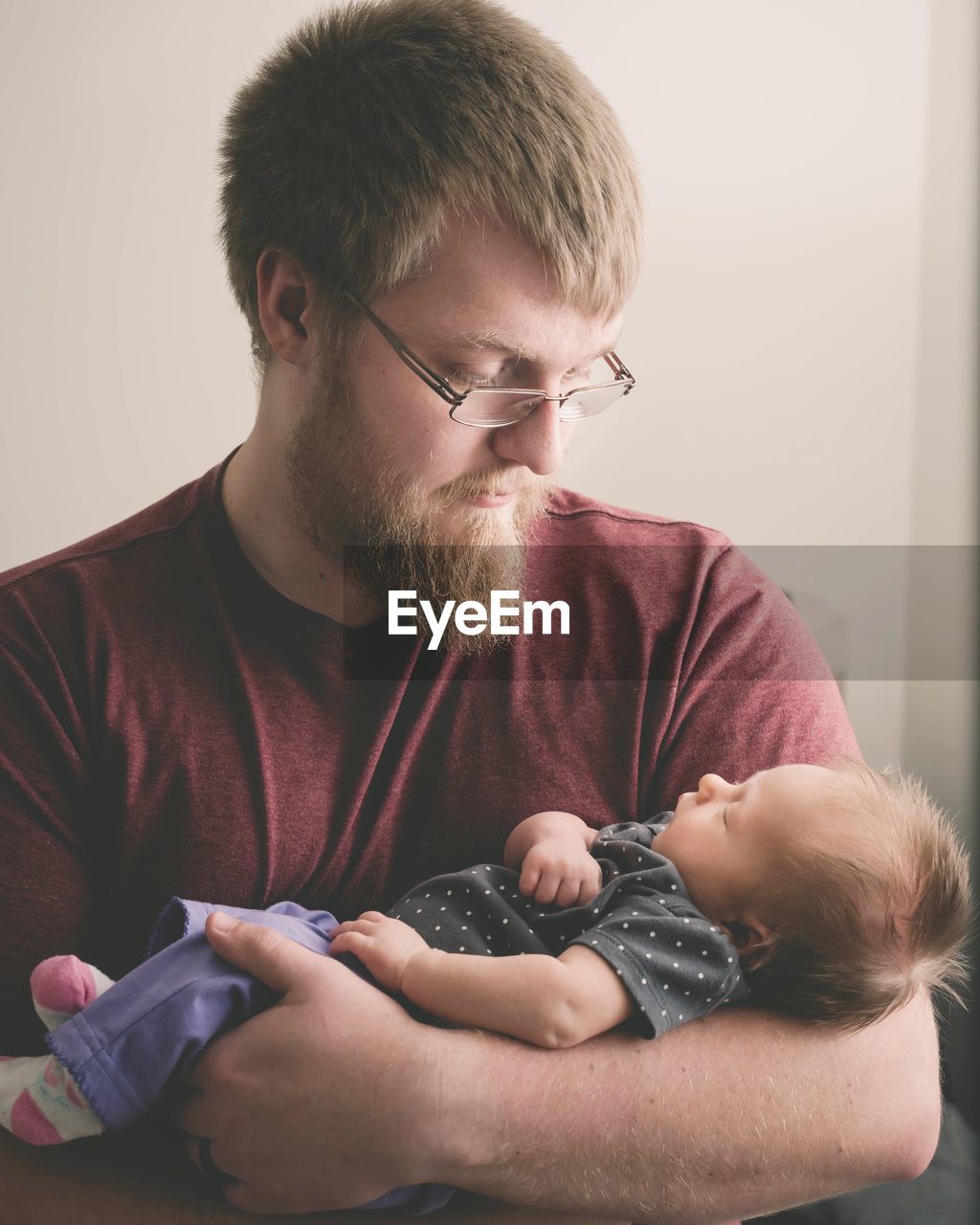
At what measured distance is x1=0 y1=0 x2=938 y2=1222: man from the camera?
1.07 metres

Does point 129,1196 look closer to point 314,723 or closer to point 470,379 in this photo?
point 314,723

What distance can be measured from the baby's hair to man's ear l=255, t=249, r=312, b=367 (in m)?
0.80

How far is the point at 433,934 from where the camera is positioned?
3.85 feet

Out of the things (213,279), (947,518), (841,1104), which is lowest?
(841,1104)

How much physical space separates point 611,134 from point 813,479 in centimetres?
147

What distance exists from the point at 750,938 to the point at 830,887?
11 cm

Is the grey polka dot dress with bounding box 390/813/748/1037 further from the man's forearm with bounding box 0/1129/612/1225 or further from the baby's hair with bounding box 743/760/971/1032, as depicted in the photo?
the man's forearm with bounding box 0/1129/612/1225

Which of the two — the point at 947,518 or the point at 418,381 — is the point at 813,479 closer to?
the point at 947,518

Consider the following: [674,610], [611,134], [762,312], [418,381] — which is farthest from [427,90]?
[762,312]

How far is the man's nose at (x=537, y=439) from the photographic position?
4.25ft

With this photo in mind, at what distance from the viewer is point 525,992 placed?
1050 mm

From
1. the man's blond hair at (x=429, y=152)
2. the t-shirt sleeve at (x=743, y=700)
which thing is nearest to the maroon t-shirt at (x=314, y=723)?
the t-shirt sleeve at (x=743, y=700)

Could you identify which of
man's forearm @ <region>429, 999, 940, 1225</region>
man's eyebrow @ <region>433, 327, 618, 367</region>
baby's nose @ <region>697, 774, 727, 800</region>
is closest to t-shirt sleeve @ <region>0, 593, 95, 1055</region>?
man's forearm @ <region>429, 999, 940, 1225</region>

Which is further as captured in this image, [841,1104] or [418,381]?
Result: [418,381]
